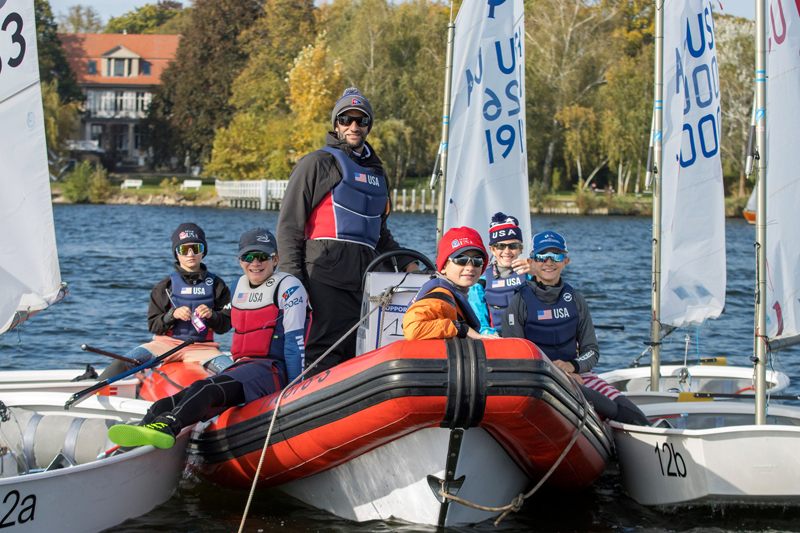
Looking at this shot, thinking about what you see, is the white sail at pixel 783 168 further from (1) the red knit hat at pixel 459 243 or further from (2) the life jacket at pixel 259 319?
(2) the life jacket at pixel 259 319

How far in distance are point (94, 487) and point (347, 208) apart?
1948 mm

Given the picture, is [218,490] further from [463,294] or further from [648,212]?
[648,212]

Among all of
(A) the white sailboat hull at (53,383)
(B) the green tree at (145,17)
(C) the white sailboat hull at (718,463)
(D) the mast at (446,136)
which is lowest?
(C) the white sailboat hull at (718,463)

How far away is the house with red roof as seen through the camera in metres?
57.6

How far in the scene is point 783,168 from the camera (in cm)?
487

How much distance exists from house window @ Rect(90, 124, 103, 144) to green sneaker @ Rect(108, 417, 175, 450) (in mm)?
57178

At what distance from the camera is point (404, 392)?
378cm

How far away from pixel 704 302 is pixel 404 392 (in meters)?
3.87

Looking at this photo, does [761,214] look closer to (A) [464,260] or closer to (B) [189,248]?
(A) [464,260]

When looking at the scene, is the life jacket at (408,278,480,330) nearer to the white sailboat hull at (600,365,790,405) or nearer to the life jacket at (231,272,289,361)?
the life jacket at (231,272,289,361)

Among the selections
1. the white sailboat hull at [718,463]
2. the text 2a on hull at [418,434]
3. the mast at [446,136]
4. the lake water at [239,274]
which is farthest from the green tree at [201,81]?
the white sailboat hull at [718,463]

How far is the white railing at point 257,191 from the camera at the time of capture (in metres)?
40.8

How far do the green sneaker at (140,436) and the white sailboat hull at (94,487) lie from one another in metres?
0.28

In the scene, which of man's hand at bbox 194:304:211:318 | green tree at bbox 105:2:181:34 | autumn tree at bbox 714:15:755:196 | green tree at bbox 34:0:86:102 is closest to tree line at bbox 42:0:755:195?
autumn tree at bbox 714:15:755:196
